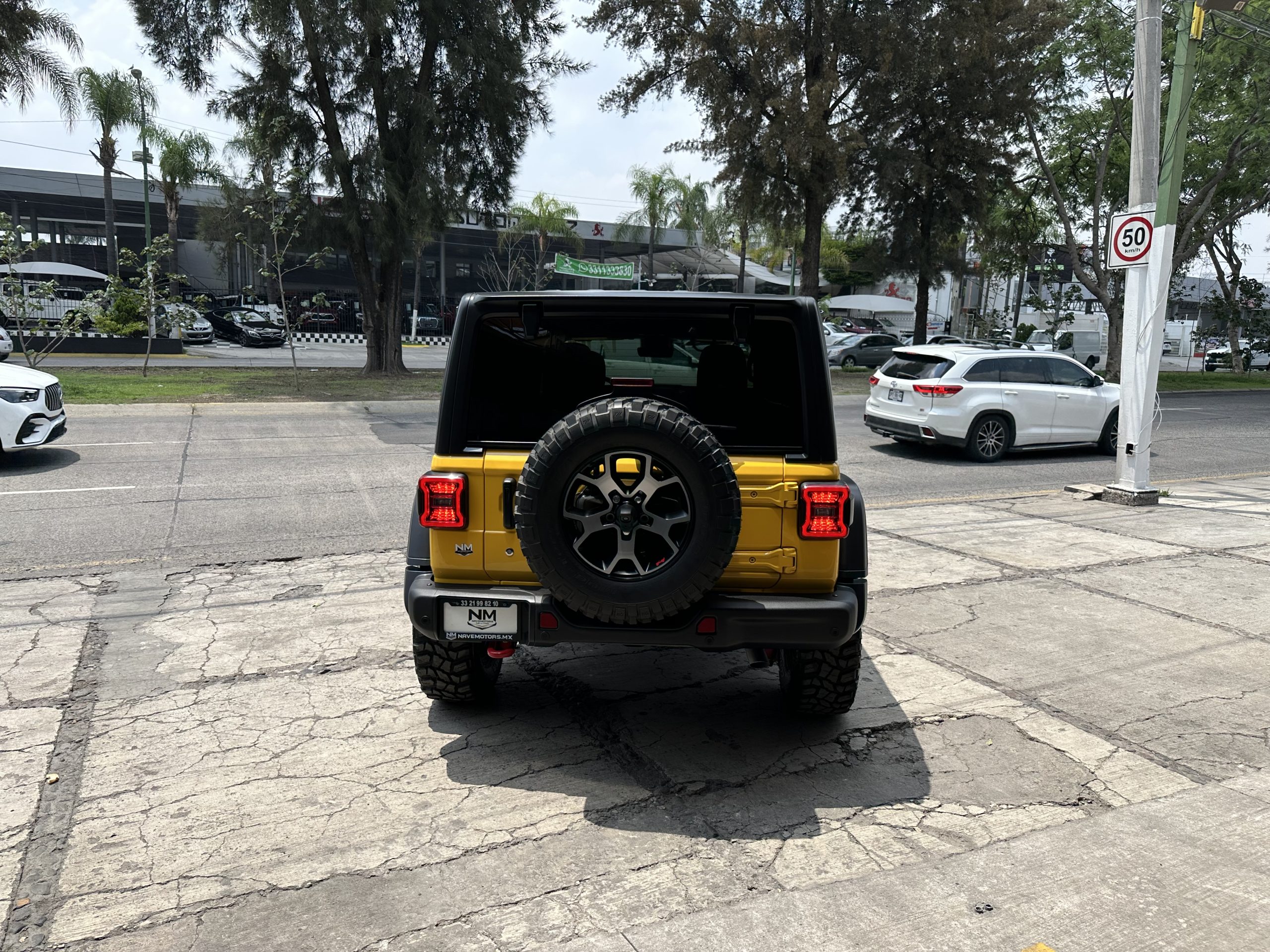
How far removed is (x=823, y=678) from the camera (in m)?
4.27

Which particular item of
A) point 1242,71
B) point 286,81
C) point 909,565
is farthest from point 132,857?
point 1242,71

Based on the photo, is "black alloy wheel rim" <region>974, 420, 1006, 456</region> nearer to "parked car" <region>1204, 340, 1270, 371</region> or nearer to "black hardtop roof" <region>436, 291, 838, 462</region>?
"black hardtop roof" <region>436, 291, 838, 462</region>

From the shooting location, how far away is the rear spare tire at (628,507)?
350 centimetres

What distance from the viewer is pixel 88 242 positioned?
62188 millimetres

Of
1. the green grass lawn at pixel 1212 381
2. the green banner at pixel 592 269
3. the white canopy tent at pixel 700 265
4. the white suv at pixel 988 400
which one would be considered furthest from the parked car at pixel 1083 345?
the white suv at pixel 988 400

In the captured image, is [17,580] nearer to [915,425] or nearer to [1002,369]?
[915,425]

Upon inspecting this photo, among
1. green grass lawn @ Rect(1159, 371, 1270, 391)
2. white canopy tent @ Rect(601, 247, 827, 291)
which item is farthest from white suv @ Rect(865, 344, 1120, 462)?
white canopy tent @ Rect(601, 247, 827, 291)

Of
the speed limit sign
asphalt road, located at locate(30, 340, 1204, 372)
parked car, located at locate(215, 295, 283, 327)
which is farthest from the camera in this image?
parked car, located at locate(215, 295, 283, 327)

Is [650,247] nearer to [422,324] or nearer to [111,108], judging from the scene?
[422,324]

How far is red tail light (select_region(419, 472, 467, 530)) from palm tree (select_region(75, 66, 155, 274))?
4167 centimetres

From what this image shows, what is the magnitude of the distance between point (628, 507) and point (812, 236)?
90.8 ft

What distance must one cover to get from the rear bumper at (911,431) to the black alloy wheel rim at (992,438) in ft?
1.27

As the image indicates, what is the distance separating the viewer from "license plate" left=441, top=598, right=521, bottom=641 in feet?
12.6

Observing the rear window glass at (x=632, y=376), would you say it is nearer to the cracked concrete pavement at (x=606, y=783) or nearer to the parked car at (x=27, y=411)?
the cracked concrete pavement at (x=606, y=783)
